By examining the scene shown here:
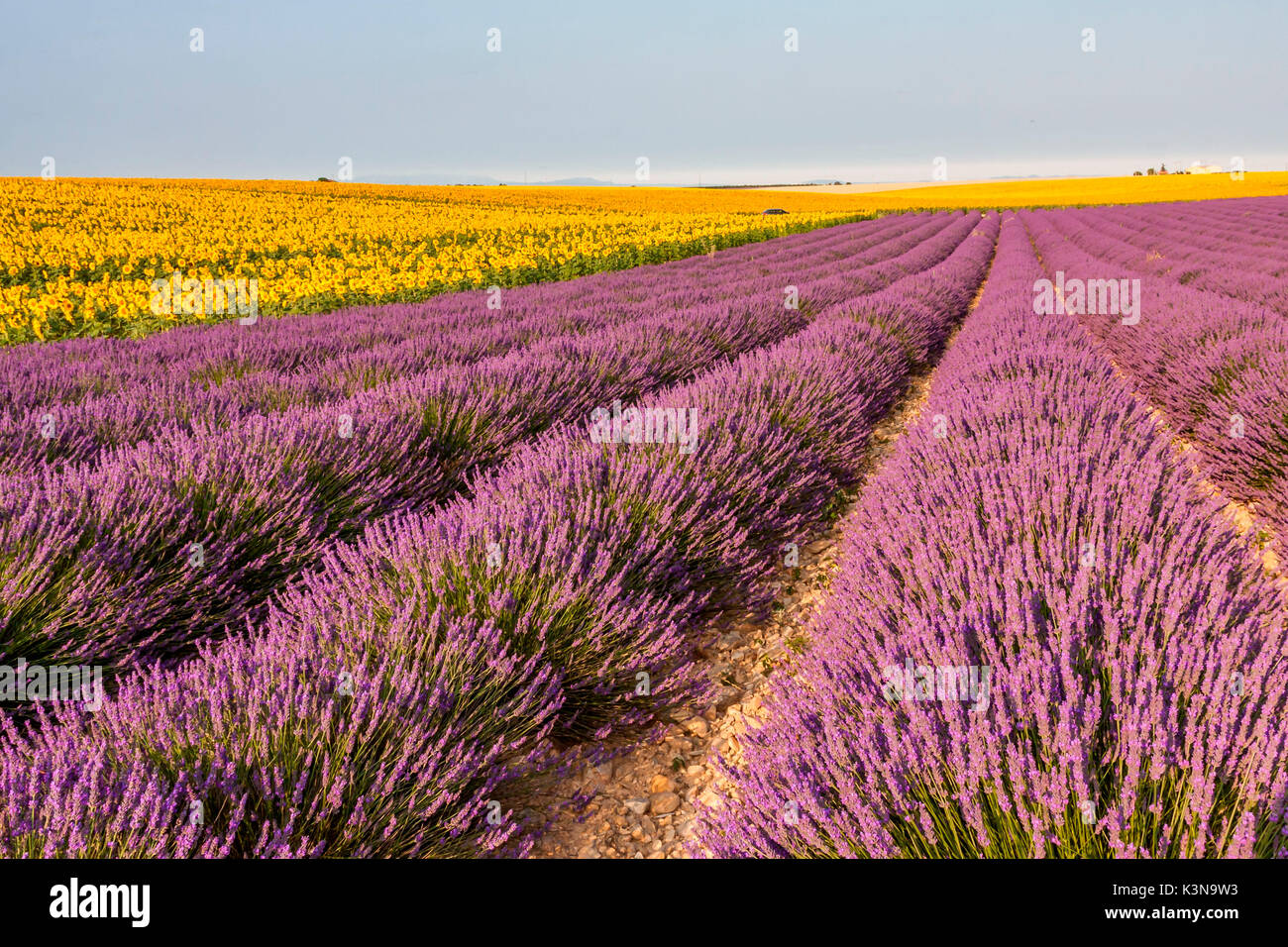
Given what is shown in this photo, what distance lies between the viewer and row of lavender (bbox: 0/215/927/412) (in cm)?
440

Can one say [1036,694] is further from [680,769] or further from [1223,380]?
[1223,380]

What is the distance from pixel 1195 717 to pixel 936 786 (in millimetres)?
483

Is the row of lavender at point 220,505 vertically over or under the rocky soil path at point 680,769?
over

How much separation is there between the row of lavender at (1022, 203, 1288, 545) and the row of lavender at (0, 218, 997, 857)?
2225 mm

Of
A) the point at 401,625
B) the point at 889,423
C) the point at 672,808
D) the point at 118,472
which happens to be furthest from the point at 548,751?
the point at 889,423

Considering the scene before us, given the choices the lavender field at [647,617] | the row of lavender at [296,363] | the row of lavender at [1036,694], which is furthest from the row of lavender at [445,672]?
the row of lavender at [296,363]

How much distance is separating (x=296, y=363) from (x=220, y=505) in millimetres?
3261

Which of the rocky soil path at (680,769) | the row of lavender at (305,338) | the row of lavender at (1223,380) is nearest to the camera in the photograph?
the rocky soil path at (680,769)

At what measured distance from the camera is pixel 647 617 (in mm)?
2143

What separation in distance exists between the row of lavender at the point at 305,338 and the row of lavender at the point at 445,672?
2938mm

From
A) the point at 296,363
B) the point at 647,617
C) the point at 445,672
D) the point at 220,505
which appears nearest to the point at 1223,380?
the point at 647,617

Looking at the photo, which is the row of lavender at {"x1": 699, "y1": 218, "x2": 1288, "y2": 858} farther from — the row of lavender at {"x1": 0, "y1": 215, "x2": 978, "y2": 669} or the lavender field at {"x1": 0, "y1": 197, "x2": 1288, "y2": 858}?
the row of lavender at {"x1": 0, "y1": 215, "x2": 978, "y2": 669}

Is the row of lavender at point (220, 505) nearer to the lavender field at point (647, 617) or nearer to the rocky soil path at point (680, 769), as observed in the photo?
the lavender field at point (647, 617)

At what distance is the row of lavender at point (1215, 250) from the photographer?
8000 mm
